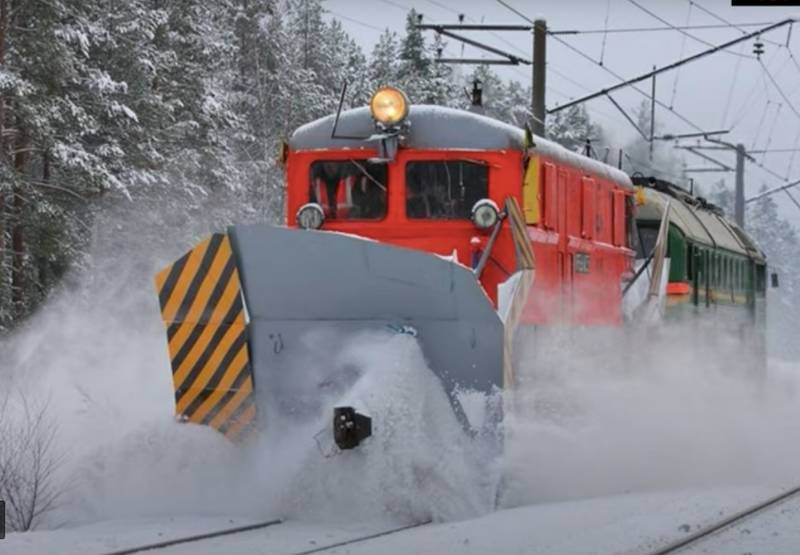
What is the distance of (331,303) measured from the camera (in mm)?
8688

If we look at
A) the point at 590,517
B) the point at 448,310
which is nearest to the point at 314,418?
the point at 448,310

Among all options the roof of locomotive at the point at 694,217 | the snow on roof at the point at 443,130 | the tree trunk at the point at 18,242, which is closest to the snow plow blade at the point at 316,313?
the snow on roof at the point at 443,130

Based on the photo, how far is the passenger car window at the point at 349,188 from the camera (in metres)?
10.5

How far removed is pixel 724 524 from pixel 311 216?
13.0 feet

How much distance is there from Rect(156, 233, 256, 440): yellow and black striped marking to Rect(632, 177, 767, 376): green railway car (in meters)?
6.11

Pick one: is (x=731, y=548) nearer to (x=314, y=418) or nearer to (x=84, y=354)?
(x=314, y=418)

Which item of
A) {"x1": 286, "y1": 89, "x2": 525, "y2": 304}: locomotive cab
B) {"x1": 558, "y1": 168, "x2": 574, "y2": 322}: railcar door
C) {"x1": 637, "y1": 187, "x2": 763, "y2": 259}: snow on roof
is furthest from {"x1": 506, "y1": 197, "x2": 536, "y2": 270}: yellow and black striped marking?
{"x1": 637, "y1": 187, "x2": 763, "y2": 259}: snow on roof

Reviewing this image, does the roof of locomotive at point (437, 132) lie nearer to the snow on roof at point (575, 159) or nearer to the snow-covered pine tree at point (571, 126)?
the snow on roof at point (575, 159)

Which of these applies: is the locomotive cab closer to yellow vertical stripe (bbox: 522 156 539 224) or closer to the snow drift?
yellow vertical stripe (bbox: 522 156 539 224)

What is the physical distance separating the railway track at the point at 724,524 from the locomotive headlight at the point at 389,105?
377 centimetres

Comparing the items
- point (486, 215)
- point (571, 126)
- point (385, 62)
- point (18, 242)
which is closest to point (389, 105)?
point (486, 215)

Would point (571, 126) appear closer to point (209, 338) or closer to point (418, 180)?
point (418, 180)

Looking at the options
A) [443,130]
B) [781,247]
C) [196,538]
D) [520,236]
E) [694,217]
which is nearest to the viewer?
[196,538]

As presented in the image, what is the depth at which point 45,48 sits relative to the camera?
2311 centimetres
